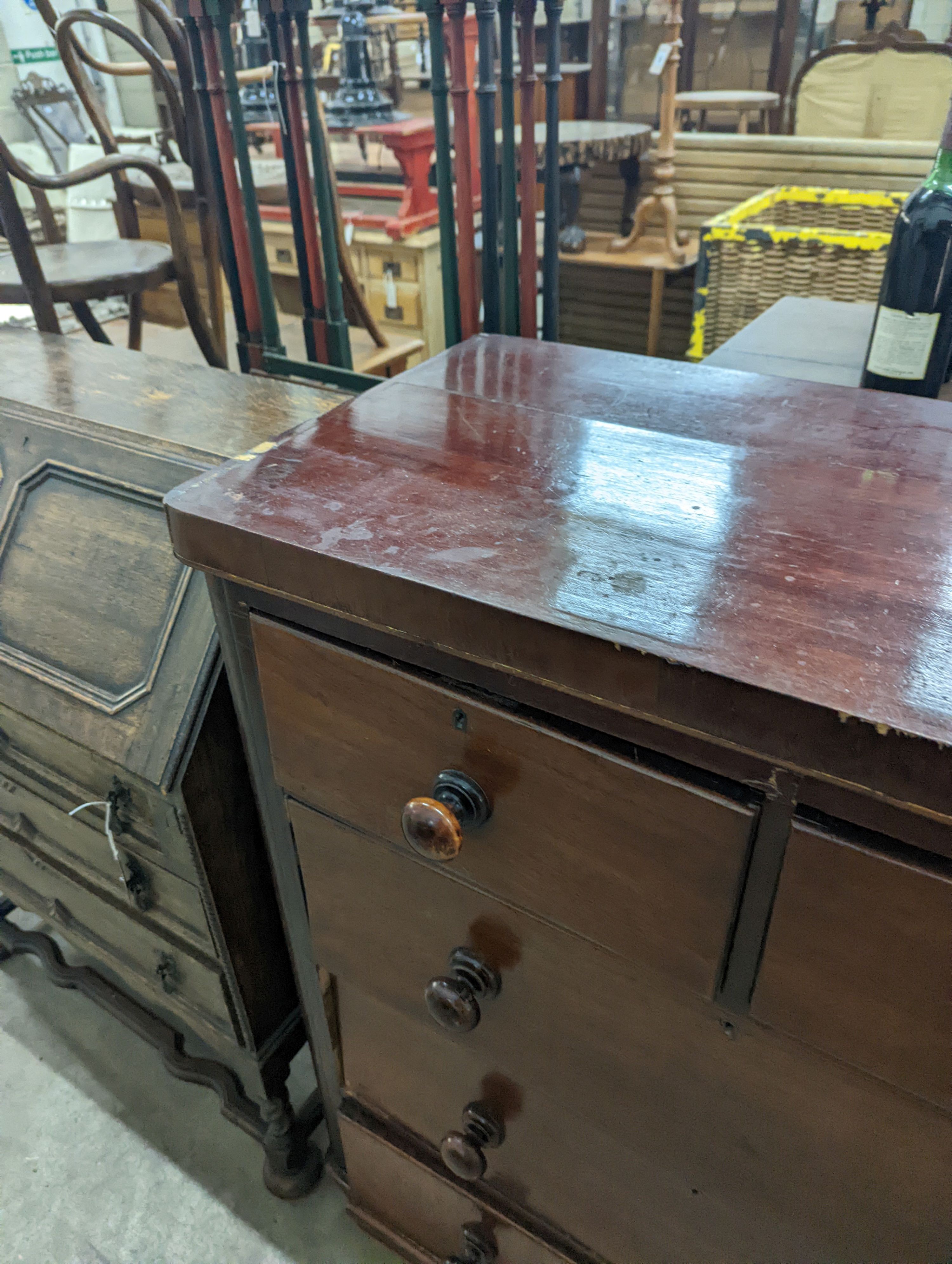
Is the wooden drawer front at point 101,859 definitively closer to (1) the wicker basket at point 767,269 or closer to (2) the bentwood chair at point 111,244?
(2) the bentwood chair at point 111,244

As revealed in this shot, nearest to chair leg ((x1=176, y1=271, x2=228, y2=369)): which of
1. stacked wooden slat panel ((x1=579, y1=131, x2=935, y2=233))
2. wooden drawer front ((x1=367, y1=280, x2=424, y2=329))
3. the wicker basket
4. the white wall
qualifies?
the wicker basket

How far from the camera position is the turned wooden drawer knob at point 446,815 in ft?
1.81

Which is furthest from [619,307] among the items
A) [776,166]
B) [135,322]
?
[135,322]

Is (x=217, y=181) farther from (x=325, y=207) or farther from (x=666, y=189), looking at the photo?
(x=666, y=189)

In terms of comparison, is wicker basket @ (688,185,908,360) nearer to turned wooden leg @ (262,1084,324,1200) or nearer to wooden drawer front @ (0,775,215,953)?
wooden drawer front @ (0,775,215,953)

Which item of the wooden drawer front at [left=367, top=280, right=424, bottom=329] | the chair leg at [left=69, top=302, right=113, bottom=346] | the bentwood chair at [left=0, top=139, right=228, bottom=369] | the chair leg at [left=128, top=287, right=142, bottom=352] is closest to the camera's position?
the bentwood chair at [left=0, top=139, right=228, bottom=369]

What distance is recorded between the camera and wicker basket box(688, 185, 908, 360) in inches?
65.9

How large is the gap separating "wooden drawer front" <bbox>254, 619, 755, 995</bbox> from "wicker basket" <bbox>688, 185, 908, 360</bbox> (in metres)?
1.32

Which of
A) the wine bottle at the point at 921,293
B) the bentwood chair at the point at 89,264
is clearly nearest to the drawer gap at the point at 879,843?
the wine bottle at the point at 921,293

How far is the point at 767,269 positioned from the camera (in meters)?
1.75

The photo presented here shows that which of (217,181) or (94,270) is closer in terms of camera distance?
(217,181)

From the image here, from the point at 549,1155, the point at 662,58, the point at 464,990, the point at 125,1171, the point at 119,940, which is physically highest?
the point at 662,58

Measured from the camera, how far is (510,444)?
2.20 feet

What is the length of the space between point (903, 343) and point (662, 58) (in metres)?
2.09
